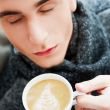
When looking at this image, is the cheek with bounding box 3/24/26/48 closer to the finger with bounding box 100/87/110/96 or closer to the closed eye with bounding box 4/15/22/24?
the closed eye with bounding box 4/15/22/24

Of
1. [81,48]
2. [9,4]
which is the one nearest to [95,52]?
[81,48]

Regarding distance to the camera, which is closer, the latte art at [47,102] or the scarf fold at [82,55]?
the latte art at [47,102]

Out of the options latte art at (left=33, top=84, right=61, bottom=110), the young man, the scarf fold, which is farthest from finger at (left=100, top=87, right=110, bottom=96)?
the scarf fold

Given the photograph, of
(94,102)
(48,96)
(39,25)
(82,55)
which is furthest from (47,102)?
(82,55)

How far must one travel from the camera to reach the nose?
941 mm

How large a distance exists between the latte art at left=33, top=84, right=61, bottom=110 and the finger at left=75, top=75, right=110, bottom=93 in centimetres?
8

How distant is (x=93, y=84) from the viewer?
88cm

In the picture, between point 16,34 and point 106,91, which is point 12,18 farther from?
point 106,91

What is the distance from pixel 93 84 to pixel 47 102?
0.13 metres

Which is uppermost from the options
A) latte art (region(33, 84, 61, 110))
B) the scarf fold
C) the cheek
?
the cheek

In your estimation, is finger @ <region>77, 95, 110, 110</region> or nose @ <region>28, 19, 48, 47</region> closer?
finger @ <region>77, 95, 110, 110</region>

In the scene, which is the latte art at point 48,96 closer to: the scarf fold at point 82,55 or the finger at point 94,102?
the finger at point 94,102

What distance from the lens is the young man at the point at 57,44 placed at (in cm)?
92

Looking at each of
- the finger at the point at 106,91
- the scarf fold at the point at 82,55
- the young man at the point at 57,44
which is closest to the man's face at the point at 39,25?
the young man at the point at 57,44
